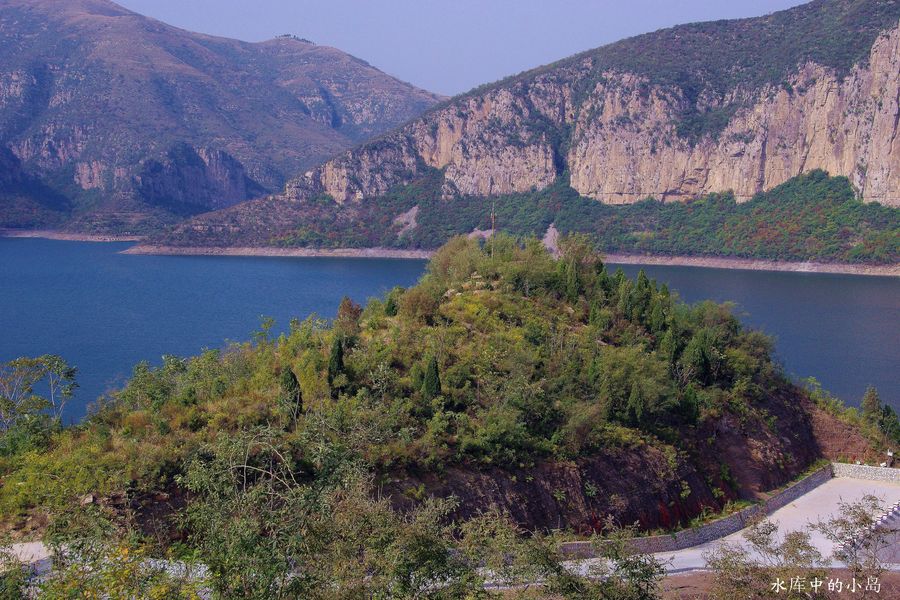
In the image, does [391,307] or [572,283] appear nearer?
[391,307]

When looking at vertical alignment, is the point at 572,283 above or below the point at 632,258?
above

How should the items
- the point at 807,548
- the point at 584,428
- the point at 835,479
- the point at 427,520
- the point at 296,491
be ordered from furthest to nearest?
the point at 835,479 < the point at 584,428 < the point at 807,548 < the point at 296,491 < the point at 427,520

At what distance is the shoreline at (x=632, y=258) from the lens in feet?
315

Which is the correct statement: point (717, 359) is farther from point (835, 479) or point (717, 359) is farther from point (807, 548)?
point (807, 548)

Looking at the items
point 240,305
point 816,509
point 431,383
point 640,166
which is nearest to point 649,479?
point 431,383

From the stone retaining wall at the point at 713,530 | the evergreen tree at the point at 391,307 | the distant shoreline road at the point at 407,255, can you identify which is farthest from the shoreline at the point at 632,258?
the stone retaining wall at the point at 713,530

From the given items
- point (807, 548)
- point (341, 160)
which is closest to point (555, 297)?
point (807, 548)

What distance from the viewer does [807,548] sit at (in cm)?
1193

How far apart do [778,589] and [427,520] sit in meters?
5.01

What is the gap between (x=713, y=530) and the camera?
856 inches

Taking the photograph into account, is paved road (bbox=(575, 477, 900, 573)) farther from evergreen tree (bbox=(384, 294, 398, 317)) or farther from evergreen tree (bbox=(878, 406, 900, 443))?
A: evergreen tree (bbox=(384, 294, 398, 317))

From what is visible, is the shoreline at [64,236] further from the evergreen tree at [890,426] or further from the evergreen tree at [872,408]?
the evergreen tree at [890,426]

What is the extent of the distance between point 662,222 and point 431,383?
114 m

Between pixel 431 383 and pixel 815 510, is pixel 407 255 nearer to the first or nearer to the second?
pixel 815 510
